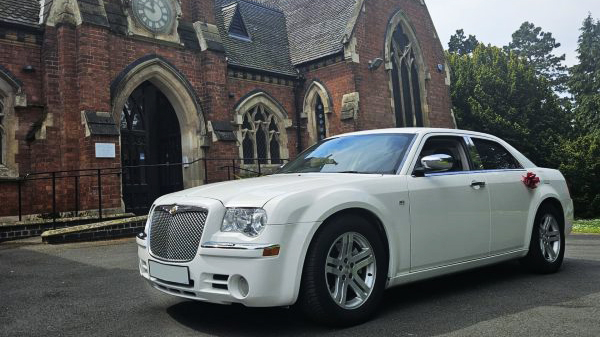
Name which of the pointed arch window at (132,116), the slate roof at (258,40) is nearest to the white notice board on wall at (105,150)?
the pointed arch window at (132,116)

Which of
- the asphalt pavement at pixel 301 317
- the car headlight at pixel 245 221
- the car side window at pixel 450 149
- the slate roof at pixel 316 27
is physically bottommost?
the asphalt pavement at pixel 301 317

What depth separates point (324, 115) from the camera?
20.1 meters

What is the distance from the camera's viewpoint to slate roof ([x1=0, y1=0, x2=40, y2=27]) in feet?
40.5

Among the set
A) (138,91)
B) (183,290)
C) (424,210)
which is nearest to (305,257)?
(183,290)

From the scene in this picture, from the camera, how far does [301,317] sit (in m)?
3.73

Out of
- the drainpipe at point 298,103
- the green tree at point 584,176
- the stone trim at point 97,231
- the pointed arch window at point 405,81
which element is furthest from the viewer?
the pointed arch window at point 405,81

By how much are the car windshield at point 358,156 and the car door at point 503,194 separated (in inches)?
39.6

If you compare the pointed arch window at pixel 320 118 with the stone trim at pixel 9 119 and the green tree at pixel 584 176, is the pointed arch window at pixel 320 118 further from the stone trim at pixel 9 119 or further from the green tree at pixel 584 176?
the stone trim at pixel 9 119

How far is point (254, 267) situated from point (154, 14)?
1315 centimetres

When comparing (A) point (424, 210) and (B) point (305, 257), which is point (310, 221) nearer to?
(B) point (305, 257)

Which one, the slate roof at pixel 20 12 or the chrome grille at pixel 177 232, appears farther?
the slate roof at pixel 20 12

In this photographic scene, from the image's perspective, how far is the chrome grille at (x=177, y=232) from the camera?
3.59 meters

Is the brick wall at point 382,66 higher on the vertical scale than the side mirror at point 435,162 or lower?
higher

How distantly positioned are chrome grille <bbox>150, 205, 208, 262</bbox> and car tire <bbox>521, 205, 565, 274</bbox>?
3734mm
